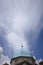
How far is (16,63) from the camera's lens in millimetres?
27266

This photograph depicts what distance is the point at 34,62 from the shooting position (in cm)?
2864

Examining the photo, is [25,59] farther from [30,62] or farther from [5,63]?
[5,63]

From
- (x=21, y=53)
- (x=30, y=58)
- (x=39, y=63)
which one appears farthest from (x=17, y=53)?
(x=39, y=63)

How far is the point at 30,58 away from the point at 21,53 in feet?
6.83

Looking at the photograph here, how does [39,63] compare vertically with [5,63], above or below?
below

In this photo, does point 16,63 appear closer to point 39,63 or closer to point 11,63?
point 11,63

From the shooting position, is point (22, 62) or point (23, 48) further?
point (23, 48)

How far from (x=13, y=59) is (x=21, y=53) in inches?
80.2

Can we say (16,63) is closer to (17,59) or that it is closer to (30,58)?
(17,59)

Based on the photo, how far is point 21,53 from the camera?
27.7m

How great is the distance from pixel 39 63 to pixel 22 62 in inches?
146

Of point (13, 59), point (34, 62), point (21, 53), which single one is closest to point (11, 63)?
point (13, 59)

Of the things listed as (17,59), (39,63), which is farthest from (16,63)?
(39,63)

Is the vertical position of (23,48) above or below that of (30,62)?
above
